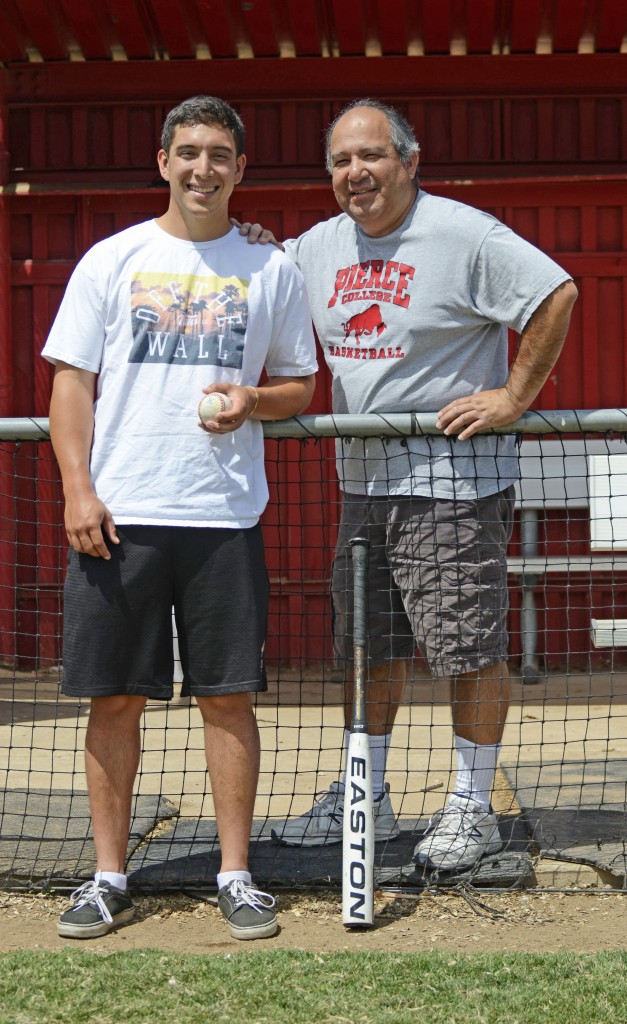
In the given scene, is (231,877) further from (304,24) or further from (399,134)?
(304,24)

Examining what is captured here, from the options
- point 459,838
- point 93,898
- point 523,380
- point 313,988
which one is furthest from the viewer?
point 459,838

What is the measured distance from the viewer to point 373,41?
7227mm

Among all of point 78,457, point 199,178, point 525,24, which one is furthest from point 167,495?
point 525,24

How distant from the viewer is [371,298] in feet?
12.5

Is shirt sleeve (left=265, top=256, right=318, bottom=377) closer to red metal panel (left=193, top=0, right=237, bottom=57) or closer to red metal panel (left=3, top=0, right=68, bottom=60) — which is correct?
red metal panel (left=193, top=0, right=237, bottom=57)

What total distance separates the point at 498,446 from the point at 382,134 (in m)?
1.03

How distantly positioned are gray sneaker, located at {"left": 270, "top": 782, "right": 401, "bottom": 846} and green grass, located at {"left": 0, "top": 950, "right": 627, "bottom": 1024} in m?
0.87

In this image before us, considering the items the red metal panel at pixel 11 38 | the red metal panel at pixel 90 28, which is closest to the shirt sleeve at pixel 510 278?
the red metal panel at pixel 90 28

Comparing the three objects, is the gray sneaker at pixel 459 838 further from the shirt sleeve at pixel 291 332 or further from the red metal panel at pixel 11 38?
the red metal panel at pixel 11 38

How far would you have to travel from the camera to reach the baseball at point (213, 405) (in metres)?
3.23

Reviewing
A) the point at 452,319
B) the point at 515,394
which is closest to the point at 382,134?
the point at 452,319

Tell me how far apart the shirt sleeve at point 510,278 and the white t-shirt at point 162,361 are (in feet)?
2.34

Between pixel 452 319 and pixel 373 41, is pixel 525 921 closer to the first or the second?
pixel 452 319

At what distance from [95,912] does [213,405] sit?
1.39 m
